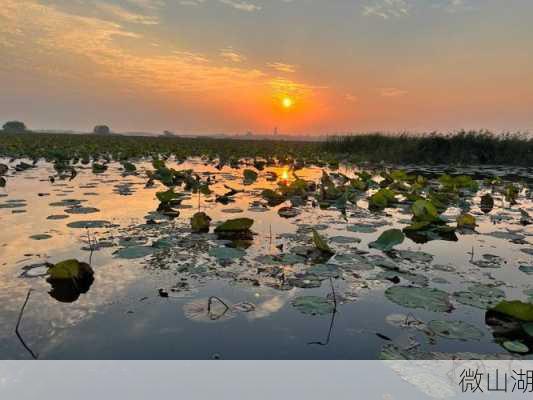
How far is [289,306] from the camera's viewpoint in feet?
9.40

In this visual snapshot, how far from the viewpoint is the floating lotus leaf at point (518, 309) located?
96.4 inches

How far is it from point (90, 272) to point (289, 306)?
1.73 metres

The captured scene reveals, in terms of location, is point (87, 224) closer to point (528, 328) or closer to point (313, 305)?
point (313, 305)

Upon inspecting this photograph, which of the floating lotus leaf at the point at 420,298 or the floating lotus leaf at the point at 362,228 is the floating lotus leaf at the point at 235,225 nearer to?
the floating lotus leaf at the point at 362,228

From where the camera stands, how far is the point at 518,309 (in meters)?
2.50

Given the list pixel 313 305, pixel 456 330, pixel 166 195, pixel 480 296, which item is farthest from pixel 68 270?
pixel 166 195

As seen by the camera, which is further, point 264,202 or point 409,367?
point 264,202

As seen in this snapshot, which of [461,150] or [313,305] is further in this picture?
[461,150]

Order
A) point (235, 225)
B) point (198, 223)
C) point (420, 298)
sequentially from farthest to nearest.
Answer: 1. point (198, 223)
2. point (235, 225)
3. point (420, 298)

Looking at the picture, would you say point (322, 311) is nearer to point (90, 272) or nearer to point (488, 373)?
point (488, 373)

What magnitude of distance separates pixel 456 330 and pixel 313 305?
956 mm

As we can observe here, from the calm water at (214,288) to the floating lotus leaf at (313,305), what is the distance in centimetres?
5

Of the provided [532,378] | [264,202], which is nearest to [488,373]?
[532,378]

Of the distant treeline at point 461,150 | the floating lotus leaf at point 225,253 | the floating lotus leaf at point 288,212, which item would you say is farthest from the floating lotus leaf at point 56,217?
the distant treeline at point 461,150
